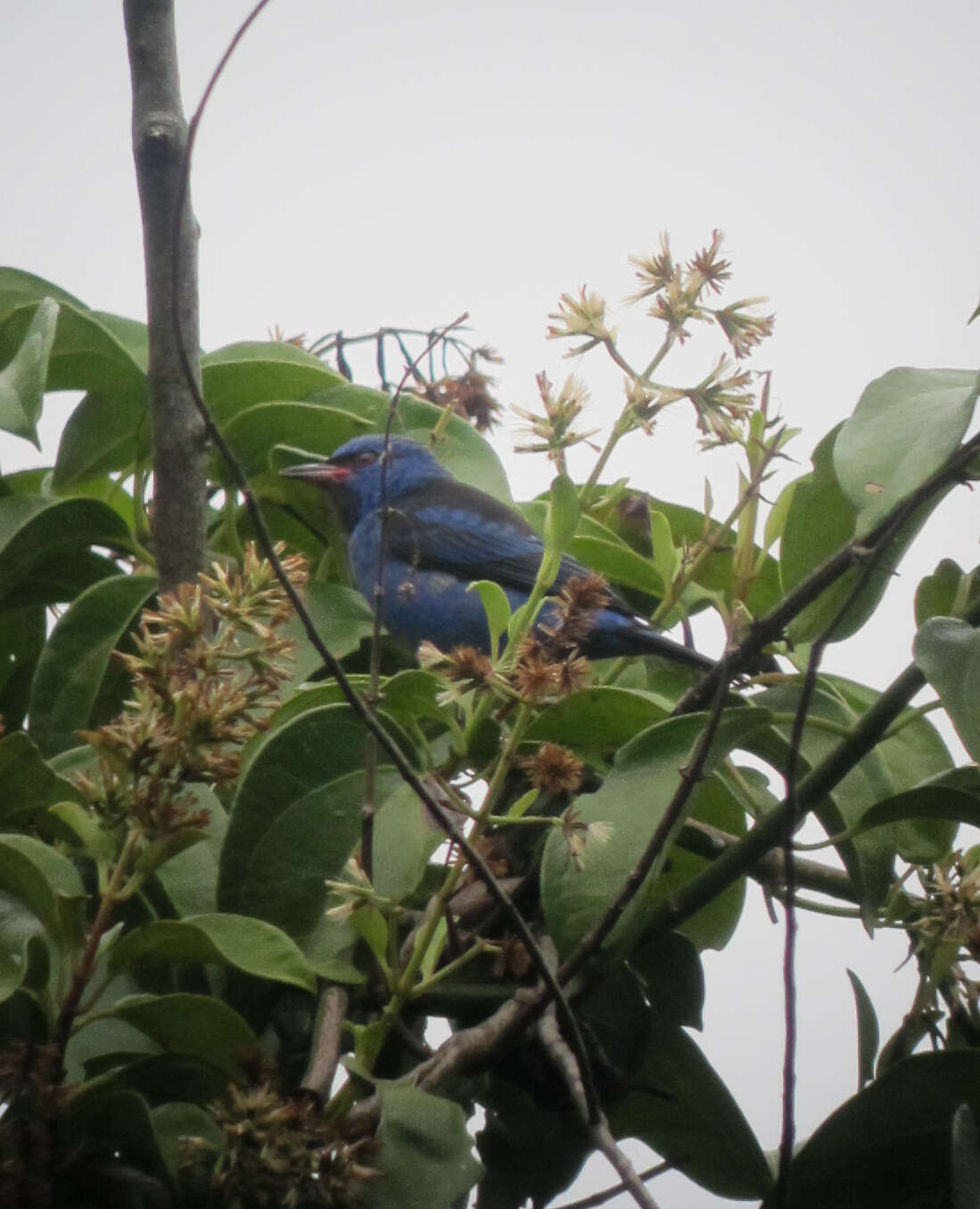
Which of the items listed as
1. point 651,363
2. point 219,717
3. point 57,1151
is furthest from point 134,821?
point 651,363

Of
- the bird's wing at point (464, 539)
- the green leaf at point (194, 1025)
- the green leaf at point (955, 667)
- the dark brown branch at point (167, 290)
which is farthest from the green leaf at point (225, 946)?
the bird's wing at point (464, 539)

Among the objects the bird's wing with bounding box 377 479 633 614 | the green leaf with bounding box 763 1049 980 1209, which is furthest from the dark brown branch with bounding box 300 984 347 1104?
the bird's wing with bounding box 377 479 633 614

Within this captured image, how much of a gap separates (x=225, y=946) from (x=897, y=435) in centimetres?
68

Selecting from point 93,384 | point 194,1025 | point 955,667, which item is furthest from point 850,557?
point 93,384

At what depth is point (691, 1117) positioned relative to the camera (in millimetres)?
1308

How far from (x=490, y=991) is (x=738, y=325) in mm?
744

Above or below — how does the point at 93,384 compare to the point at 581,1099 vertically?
above

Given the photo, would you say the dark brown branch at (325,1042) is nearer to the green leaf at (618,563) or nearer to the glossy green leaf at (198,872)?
the glossy green leaf at (198,872)

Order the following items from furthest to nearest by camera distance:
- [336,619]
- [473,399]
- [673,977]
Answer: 1. [473,399]
2. [336,619]
3. [673,977]

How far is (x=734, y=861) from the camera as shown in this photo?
3.86 feet

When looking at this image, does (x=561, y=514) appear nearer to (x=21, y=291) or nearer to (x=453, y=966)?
(x=453, y=966)

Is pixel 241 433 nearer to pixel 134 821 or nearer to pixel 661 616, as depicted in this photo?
pixel 661 616

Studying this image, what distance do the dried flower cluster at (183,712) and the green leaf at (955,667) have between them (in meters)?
0.49

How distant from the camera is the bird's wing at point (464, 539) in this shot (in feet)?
8.40
